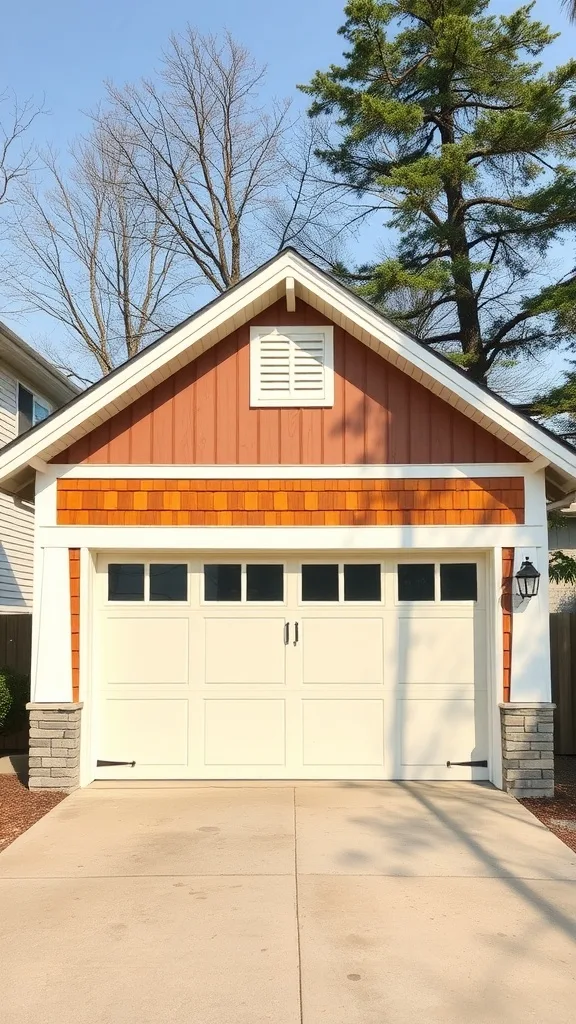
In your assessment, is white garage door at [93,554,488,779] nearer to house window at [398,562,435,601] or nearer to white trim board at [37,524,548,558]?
house window at [398,562,435,601]

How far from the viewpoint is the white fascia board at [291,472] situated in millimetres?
8172

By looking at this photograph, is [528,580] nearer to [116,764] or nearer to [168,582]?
[168,582]

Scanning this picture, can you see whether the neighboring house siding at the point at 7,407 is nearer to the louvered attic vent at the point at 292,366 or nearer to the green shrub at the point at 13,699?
the green shrub at the point at 13,699

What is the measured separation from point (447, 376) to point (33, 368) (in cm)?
842

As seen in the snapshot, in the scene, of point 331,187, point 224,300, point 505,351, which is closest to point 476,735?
point 224,300

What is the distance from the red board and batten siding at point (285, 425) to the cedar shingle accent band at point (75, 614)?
0.95 meters

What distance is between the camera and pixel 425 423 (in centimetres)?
820

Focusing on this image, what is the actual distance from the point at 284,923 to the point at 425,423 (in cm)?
484

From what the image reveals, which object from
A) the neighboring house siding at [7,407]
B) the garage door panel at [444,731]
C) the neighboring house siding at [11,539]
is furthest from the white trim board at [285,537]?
the neighboring house siding at [7,407]

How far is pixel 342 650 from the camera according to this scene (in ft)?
27.4

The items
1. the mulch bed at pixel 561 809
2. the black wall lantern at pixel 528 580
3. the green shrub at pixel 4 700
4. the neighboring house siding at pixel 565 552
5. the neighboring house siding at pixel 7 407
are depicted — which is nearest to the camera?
the mulch bed at pixel 561 809

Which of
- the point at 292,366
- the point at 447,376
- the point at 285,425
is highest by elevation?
the point at 292,366

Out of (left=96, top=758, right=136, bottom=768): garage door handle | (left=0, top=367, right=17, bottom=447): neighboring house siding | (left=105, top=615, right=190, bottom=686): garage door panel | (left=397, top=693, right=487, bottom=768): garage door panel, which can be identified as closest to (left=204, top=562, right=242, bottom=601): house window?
(left=105, top=615, right=190, bottom=686): garage door panel

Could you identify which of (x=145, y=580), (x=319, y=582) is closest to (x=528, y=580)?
(x=319, y=582)
